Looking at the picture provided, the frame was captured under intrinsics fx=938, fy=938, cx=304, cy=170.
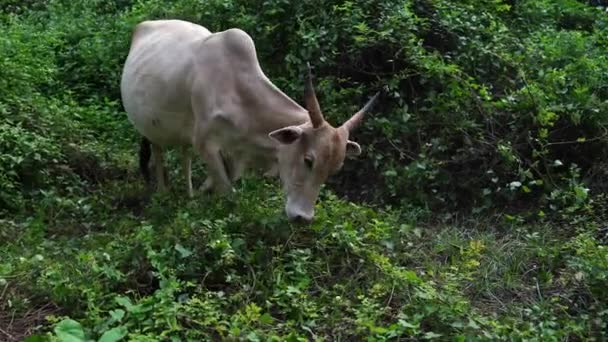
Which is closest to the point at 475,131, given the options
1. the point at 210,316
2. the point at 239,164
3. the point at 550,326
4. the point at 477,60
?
the point at 477,60

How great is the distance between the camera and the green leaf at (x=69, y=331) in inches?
163

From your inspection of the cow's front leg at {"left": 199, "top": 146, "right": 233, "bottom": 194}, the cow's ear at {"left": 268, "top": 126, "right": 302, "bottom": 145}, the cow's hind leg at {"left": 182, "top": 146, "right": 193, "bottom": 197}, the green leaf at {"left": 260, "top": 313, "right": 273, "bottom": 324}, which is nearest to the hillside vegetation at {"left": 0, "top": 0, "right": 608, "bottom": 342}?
the green leaf at {"left": 260, "top": 313, "right": 273, "bottom": 324}

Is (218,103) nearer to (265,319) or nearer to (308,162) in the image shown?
(308,162)

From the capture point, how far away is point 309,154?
578cm

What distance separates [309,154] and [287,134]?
199mm

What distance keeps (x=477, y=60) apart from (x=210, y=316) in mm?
4303

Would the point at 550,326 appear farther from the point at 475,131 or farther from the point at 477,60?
the point at 477,60

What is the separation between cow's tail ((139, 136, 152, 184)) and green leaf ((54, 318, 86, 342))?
3.54 meters

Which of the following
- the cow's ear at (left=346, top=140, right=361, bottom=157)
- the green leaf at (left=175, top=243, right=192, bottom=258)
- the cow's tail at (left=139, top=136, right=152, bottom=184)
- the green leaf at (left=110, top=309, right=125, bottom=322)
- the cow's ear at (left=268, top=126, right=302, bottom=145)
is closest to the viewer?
the green leaf at (left=110, top=309, right=125, bottom=322)

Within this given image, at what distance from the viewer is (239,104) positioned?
6289mm

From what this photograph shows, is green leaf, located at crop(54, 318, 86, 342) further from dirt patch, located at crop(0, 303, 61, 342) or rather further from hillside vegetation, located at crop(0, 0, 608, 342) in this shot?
dirt patch, located at crop(0, 303, 61, 342)

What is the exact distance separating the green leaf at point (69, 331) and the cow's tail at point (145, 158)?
354 cm

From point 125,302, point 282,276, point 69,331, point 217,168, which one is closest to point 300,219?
point 282,276

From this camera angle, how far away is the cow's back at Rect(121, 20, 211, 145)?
262 inches
